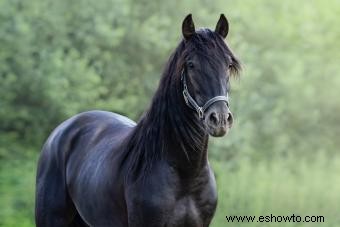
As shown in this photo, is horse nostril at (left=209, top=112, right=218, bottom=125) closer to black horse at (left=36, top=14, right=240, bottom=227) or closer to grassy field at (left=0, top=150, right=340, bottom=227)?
black horse at (left=36, top=14, right=240, bottom=227)

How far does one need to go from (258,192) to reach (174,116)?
8138mm

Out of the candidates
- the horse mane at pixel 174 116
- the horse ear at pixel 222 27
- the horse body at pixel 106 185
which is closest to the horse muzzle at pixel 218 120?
the horse mane at pixel 174 116

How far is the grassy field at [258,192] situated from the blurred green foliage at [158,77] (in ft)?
0.09

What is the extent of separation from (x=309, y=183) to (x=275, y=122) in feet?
16.2

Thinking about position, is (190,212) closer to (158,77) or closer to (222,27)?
(222,27)

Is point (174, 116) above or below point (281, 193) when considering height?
above

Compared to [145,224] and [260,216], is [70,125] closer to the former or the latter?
[145,224]

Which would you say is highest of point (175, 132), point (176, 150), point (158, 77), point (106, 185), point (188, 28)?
point (158, 77)

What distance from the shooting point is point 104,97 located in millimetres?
16172

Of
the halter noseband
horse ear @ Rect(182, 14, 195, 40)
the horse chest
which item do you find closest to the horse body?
the horse chest

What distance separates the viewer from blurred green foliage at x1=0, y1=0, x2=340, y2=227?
1316cm

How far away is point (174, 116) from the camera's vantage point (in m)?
4.31

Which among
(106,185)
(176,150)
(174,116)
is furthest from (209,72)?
(106,185)

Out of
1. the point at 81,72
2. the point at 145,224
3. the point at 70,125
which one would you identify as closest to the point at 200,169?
the point at 145,224
